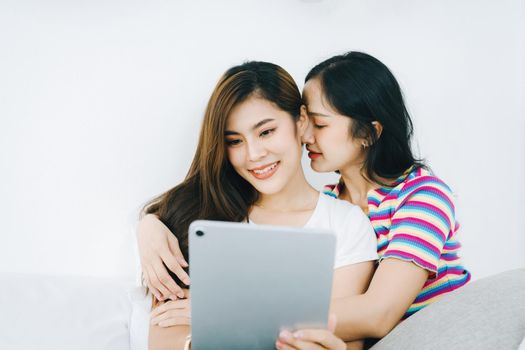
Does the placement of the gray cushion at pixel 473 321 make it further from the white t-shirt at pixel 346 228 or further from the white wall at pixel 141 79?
the white wall at pixel 141 79

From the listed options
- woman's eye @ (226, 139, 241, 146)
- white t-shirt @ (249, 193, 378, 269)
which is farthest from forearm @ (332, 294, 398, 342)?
woman's eye @ (226, 139, 241, 146)

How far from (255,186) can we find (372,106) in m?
0.38

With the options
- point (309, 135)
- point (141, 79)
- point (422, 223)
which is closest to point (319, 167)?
point (309, 135)

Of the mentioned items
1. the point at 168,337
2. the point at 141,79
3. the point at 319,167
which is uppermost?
the point at 141,79

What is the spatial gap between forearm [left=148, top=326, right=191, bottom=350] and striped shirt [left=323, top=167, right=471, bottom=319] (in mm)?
500

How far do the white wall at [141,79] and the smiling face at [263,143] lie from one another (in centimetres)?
44

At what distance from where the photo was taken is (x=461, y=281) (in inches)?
49.3

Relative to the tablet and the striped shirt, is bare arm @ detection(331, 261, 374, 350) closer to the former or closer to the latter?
the striped shirt

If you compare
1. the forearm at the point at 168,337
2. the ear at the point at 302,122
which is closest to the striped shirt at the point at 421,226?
the ear at the point at 302,122

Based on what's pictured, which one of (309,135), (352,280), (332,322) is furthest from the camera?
(309,135)

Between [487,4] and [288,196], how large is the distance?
1064 millimetres

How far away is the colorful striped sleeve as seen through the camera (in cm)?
108

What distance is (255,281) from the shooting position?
71cm

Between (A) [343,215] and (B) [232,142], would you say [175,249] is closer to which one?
(B) [232,142]
